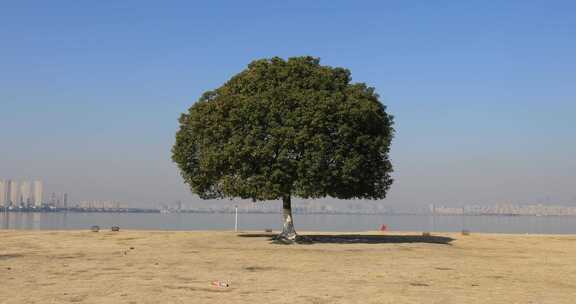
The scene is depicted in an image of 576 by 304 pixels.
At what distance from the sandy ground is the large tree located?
441 centimetres

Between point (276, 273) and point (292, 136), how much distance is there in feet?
51.4

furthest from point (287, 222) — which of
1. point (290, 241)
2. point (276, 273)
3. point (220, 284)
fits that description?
point (220, 284)

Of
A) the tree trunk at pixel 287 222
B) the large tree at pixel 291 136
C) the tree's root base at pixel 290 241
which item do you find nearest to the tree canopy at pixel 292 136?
the large tree at pixel 291 136

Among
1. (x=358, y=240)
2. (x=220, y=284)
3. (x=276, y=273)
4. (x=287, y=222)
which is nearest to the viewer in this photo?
(x=220, y=284)

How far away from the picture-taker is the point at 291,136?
128 ft

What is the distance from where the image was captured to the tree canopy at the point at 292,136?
129 ft

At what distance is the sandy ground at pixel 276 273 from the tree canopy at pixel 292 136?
179 inches

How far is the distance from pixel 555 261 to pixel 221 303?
24.0 metres

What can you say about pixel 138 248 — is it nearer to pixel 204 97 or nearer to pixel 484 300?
pixel 204 97

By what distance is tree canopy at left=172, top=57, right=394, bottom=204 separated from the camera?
39375mm

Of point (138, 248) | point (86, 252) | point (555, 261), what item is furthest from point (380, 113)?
point (86, 252)

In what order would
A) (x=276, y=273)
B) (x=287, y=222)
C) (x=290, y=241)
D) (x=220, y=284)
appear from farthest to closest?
(x=287, y=222)
(x=290, y=241)
(x=276, y=273)
(x=220, y=284)

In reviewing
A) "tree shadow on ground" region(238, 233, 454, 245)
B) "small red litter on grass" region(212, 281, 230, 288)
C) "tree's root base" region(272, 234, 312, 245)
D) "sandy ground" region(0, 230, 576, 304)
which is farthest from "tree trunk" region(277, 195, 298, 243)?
"small red litter on grass" region(212, 281, 230, 288)

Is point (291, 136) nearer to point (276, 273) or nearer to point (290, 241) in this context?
point (290, 241)
